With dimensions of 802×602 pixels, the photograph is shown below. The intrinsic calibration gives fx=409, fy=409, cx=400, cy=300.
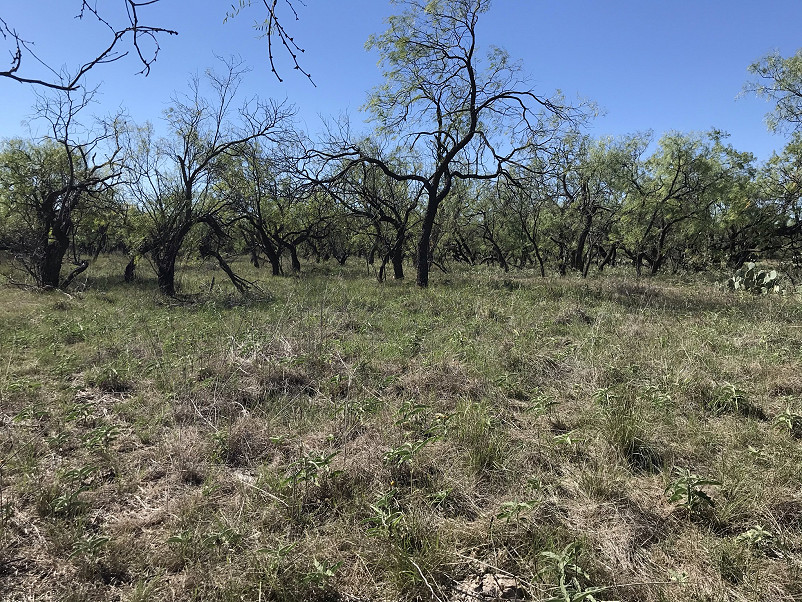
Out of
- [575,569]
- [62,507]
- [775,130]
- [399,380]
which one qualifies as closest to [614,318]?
[399,380]

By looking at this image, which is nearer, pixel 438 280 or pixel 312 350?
pixel 312 350

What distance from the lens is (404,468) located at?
3.09 m

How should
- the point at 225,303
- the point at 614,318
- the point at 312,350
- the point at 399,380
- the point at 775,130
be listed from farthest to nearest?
the point at 775,130 → the point at 225,303 → the point at 614,318 → the point at 312,350 → the point at 399,380

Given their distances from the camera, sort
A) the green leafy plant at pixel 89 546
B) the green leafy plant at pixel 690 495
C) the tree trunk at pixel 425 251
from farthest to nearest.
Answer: the tree trunk at pixel 425 251 → the green leafy plant at pixel 690 495 → the green leafy plant at pixel 89 546

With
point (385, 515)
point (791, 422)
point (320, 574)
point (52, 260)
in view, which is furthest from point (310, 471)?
point (52, 260)

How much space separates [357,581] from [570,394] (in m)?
3.03

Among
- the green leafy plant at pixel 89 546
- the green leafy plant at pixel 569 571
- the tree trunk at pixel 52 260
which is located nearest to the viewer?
the green leafy plant at pixel 569 571

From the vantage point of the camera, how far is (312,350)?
559 centimetres

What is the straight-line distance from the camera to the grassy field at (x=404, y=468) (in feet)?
7.17

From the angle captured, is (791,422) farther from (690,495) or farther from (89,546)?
(89,546)

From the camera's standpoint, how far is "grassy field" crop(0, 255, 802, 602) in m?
2.19

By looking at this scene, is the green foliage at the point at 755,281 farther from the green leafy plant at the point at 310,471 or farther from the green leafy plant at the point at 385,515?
the green leafy plant at the point at 310,471

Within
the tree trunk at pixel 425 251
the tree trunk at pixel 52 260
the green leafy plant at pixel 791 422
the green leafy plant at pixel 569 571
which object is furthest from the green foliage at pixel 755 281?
the tree trunk at pixel 52 260

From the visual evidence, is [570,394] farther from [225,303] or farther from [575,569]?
[225,303]
